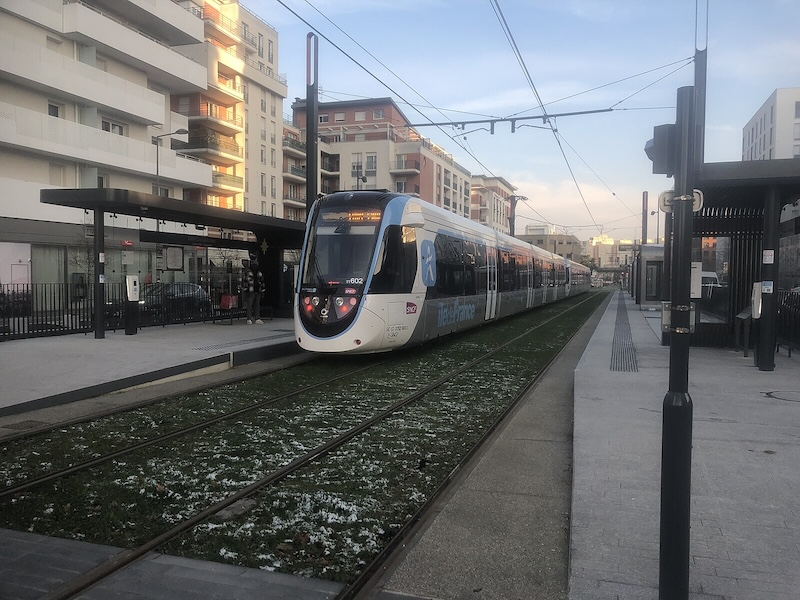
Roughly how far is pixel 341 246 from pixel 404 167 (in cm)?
6382

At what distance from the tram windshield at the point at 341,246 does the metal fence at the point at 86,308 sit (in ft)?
21.7

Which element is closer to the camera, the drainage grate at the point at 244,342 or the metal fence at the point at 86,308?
the drainage grate at the point at 244,342

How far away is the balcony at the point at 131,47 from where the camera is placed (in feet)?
103

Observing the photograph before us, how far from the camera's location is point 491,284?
65.5ft

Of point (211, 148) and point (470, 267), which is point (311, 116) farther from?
point (211, 148)

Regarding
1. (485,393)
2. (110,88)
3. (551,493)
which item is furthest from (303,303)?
(110,88)

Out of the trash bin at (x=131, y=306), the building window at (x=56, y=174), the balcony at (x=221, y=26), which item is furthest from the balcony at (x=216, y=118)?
the trash bin at (x=131, y=306)

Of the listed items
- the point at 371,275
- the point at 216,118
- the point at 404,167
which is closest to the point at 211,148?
the point at 216,118

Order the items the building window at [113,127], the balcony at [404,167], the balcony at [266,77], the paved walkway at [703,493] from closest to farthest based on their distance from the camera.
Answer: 1. the paved walkway at [703,493]
2. the building window at [113,127]
3. the balcony at [266,77]
4. the balcony at [404,167]

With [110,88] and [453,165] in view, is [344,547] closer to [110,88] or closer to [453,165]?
[110,88]

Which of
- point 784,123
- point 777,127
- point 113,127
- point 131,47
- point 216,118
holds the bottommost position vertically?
point 113,127

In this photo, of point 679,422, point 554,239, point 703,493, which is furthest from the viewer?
point 554,239

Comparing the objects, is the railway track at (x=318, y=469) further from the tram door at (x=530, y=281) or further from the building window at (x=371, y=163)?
the building window at (x=371, y=163)

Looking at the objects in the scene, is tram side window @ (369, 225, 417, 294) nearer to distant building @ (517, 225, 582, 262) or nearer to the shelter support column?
the shelter support column
